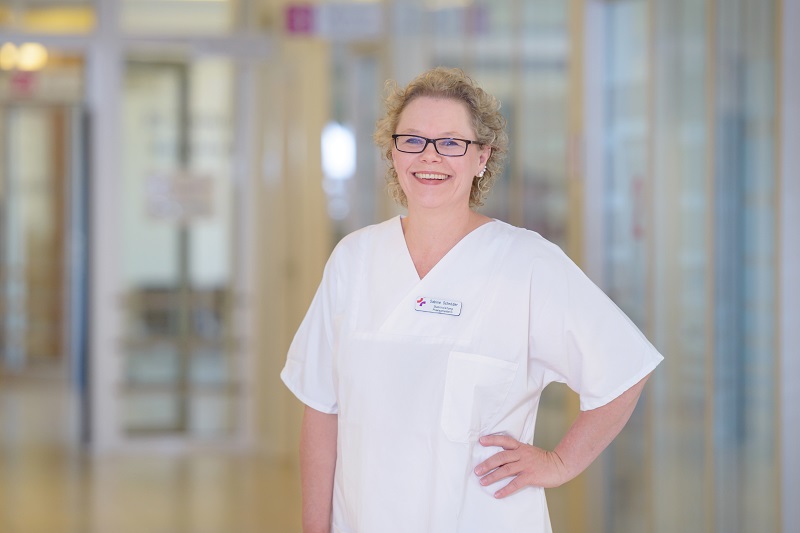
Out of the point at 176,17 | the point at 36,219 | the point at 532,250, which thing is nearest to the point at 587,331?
the point at 532,250

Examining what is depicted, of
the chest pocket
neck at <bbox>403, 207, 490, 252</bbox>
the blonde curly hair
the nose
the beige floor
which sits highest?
the blonde curly hair

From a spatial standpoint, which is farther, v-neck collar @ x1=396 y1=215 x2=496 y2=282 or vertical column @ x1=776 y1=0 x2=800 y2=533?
vertical column @ x1=776 y1=0 x2=800 y2=533

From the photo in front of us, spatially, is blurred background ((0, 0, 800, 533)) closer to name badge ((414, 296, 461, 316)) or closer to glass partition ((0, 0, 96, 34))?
glass partition ((0, 0, 96, 34))

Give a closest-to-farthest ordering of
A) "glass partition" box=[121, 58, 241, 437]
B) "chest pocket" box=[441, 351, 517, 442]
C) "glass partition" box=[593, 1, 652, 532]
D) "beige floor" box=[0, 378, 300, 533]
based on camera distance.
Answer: "chest pocket" box=[441, 351, 517, 442]
"glass partition" box=[593, 1, 652, 532]
"beige floor" box=[0, 378, 300, 533]
"glass partition" box=[121, 58, 241, 437]

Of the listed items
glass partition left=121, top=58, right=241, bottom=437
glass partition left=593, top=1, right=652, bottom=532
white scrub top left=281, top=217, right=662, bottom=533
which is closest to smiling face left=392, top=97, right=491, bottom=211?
white scrub top left=281, top=217, right=662, bottom=533

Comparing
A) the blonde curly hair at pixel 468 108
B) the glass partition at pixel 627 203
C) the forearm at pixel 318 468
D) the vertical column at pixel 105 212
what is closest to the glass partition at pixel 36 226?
the vertical column at pixel 105 212

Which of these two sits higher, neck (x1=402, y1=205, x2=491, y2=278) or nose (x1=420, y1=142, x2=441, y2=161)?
nose (x1=420, y1=142, x2=441, y2=161)

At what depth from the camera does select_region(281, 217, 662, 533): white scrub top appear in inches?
82.1

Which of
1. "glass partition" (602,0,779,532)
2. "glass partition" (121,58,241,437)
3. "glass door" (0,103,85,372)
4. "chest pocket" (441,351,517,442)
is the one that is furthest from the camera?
"glass door" (0,103,85,372)

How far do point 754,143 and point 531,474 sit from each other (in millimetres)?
1719

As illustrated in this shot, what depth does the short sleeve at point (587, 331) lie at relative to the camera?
6.87 feet

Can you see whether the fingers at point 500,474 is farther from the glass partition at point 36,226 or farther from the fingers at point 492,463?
the glass partition at point 36,226

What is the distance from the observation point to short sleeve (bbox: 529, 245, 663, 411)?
2.09 meters

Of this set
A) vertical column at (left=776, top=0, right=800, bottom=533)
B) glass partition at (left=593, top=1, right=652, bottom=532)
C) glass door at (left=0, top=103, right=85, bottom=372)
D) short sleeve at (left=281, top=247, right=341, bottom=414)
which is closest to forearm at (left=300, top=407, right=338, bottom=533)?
short sleeve at (left=281, top=247, right=341, bottom=414)
